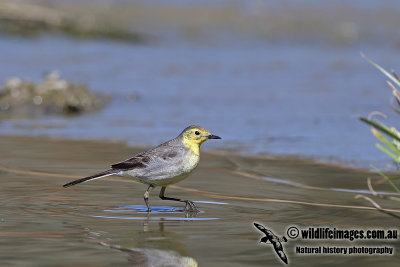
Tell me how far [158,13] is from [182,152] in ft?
48.7

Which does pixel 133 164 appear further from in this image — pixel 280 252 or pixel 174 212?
pixel 280 252

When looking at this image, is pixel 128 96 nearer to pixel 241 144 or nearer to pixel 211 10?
pixel 241 144

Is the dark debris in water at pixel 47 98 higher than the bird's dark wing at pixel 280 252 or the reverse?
higher

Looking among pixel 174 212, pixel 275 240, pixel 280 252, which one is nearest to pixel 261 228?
pixel 275 240

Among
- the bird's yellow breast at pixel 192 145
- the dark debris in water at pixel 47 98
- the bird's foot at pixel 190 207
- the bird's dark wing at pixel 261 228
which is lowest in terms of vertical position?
the bird's dark wing at pixel 261 228

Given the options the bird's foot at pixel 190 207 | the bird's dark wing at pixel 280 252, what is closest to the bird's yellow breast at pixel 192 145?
the bird's foot at pixel 190 207

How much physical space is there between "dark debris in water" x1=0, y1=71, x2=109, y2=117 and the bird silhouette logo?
7.39 meters

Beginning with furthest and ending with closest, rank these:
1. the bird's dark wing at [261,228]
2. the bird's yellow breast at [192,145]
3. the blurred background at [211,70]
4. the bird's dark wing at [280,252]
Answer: the blurred background at [211,70], the bird's yellow breast at [192,145], the bird's dark wing at [261,228], the bird's dark wing at [280,252]

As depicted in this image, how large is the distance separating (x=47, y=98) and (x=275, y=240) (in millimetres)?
8147

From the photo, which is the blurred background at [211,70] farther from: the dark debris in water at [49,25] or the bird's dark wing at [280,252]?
the bird's dark wing at [280,252]

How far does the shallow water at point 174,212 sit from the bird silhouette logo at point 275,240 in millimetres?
44

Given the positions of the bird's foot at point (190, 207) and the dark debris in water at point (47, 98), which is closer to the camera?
the bird's foot at point (190, 207)

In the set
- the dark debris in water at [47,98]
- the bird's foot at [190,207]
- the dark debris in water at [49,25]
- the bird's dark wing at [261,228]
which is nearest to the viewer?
the bird's dark wing at [261,228]

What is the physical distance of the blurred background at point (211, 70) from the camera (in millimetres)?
11758
